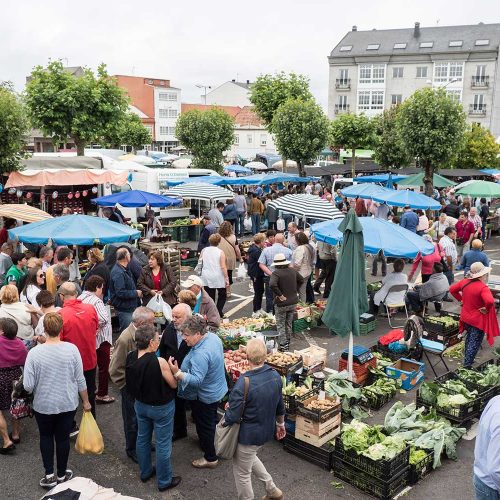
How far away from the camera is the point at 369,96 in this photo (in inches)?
2243

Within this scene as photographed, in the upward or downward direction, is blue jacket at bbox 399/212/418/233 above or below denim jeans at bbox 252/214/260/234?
above

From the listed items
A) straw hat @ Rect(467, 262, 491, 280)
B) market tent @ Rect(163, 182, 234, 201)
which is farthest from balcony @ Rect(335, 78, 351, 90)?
straw hat @ Rect(467, 262, 491, 280)

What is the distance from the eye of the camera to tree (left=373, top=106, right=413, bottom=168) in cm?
3369

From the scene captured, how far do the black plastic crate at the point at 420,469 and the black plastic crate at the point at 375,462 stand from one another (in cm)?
11

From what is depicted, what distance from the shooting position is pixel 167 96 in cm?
7406

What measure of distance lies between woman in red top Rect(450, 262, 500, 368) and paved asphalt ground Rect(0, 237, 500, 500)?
6.40 ft

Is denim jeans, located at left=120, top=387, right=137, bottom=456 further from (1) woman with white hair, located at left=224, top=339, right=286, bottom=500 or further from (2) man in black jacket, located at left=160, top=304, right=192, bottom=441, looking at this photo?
(1) woman with white hair, located at left=224, top=339, right=286, bottom=500

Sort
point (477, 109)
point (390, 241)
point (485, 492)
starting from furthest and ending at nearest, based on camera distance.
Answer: point (477, 109), point (390, 241), point (485, 492)

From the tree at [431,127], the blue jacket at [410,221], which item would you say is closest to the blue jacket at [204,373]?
the blue jacket at [410,221]

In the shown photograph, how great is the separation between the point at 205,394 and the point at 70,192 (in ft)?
44.1

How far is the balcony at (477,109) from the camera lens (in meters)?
52.8

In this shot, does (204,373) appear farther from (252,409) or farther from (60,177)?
(60,177)

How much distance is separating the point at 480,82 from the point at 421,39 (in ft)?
25.5

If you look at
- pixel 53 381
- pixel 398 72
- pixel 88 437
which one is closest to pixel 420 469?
pixel 88 437
